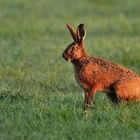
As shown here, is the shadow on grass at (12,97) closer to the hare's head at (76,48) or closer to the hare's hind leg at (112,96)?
the hare's head at (76,48)

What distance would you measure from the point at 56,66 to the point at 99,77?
13.7 ft

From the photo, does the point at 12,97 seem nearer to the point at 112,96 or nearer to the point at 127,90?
the point at 112,96

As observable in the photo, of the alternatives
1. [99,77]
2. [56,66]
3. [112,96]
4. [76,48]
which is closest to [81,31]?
[76,48]

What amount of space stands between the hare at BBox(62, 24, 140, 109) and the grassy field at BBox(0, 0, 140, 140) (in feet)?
0.61

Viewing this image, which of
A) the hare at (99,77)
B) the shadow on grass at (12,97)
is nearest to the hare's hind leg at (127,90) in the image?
the hare at (99,77)

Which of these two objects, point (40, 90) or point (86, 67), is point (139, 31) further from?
point (86, 67)

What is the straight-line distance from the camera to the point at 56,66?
40.5 feet

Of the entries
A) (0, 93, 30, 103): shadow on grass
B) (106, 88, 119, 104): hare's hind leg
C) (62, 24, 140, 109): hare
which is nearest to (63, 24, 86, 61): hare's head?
(62, 24, 140, 109): hare

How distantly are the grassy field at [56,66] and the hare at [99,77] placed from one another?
0.19m

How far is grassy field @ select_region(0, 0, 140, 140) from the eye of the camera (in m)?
7.09

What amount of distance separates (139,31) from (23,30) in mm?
3187

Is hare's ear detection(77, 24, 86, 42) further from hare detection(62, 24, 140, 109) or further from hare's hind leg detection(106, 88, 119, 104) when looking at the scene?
hare's hind leg detection(106, 88, 119, 104)

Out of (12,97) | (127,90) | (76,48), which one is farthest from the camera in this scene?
(12,97)

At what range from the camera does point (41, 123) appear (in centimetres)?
719
